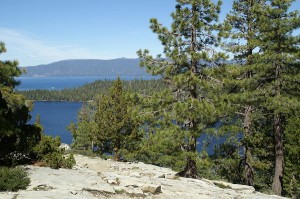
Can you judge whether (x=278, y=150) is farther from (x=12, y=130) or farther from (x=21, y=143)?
(x=12, y=130)

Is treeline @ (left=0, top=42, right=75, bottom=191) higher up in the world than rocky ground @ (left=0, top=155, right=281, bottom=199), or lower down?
higher up

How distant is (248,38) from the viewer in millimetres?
23188

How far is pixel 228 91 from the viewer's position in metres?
23.1

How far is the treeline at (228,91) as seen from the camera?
18.4 m

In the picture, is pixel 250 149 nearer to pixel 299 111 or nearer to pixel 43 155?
pixel 299 111

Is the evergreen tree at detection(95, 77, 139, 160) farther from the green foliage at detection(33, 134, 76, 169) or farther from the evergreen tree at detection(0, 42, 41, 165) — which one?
the evergreen tree at detection(0, 42, 41, 165)

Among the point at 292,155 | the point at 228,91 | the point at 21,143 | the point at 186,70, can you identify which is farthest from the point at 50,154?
the point at 292,155

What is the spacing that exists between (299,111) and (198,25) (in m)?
9.23

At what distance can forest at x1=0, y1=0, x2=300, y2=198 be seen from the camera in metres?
18.4

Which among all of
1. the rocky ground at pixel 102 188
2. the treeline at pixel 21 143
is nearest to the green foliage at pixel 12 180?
the rocky ground at pixel 102 188

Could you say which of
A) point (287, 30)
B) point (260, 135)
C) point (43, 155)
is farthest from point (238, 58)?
point (43, 155)

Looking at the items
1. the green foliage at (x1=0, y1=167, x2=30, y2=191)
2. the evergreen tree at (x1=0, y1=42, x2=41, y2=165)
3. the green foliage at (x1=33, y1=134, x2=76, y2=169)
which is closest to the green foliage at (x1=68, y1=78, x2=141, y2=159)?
the green foliage at (x1=33, y1=134, x2=76, y2=169)

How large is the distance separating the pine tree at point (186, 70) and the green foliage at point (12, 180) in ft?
26.8

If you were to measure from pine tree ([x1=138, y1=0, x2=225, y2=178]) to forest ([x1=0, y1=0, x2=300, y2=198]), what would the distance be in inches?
2.2
